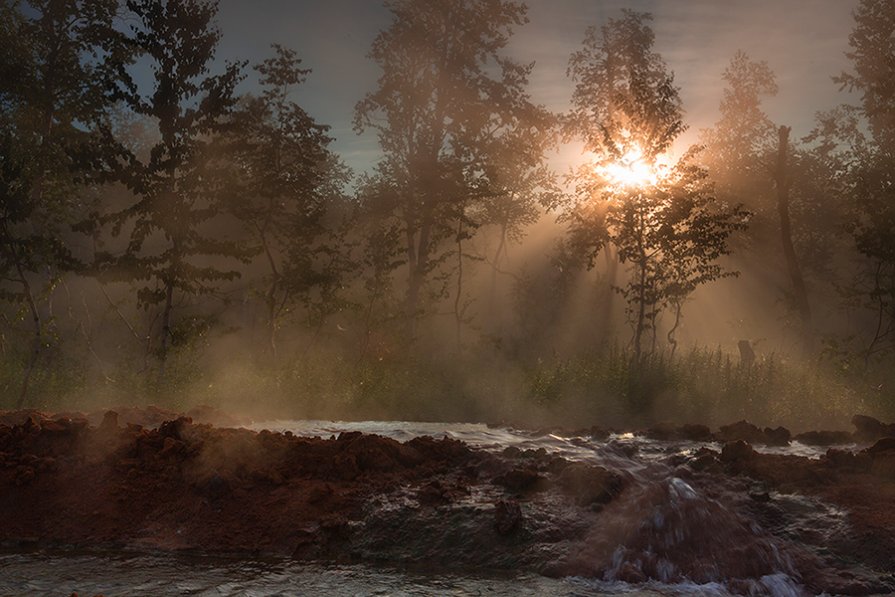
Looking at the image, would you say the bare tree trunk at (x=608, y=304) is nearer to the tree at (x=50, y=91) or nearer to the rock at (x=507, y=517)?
the tree at (x=50, y=91)

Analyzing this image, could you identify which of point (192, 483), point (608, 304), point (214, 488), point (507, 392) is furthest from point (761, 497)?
point (608, 304)

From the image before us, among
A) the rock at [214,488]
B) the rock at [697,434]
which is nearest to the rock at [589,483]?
the rock at [214,488]

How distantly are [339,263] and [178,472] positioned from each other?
50.8ft

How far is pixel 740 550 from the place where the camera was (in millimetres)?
5242

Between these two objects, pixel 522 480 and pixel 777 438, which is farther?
pixel 777 438

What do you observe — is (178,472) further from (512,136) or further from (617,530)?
(512,136)

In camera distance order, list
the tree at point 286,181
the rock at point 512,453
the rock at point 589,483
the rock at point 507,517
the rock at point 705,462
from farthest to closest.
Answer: the tree at point 286,181 < the rock at point 512,453 < the rock at point 705,462 < the rock at point 589,483 < the rock at point 507,517

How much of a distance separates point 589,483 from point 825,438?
15.9 ft

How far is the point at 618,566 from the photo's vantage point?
5.01m

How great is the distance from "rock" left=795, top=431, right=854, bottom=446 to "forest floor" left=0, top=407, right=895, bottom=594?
7.07 ft

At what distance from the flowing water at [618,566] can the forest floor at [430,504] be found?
2cm

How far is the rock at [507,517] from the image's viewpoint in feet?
17.5

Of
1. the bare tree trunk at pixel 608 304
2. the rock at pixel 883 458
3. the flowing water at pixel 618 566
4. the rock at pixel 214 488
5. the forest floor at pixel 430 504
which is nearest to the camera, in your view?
the flowing water at pixel 618 566

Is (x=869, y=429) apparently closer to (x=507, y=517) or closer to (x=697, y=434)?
(x=697, y=434)
